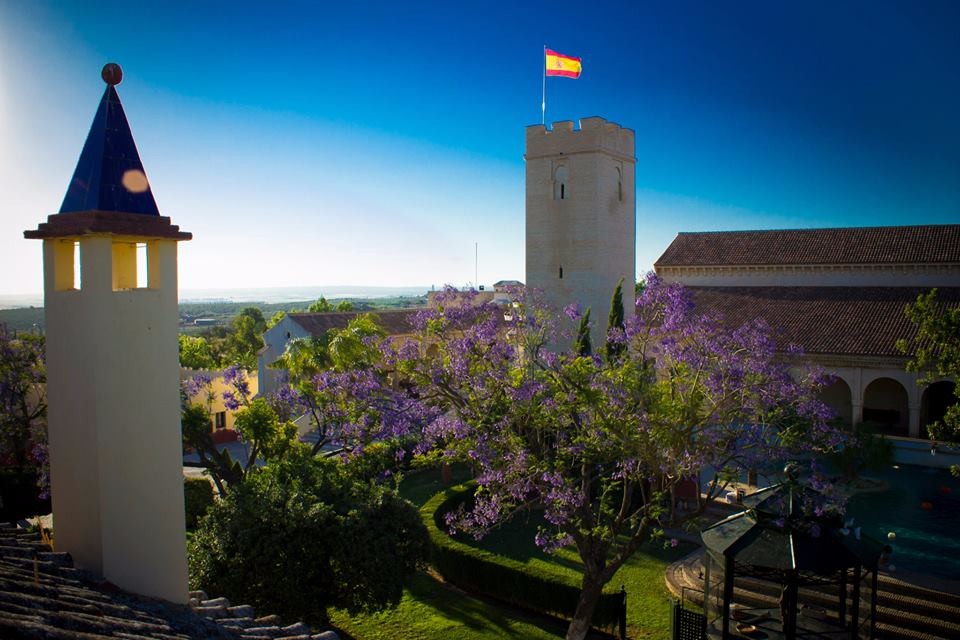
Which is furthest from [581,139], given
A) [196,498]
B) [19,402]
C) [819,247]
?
[19,402]

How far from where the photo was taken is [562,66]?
95.2 feet

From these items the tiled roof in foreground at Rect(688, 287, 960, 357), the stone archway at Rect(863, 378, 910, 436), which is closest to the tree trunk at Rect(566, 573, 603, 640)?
the tiled roof in foreground at Rect(688, 287, 960, 357)

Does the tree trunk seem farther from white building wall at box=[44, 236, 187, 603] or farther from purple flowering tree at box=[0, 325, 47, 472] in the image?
purple flowering tree at box=[0, 325, 47, 472]

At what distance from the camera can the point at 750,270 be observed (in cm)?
3369

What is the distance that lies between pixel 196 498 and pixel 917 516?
19.2m

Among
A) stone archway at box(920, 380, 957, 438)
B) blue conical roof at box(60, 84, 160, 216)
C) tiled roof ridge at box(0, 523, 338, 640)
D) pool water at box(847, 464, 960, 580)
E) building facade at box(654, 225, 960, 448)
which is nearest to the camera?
tiled roof ridge at box(0, 523, 338, 640)

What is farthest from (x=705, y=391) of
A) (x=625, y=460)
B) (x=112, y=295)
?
(x=112, y=295)

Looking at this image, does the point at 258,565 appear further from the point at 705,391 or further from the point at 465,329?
the point at 705,391

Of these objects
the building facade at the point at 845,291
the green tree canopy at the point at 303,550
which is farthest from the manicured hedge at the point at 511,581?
the building facade at the point at 845,291

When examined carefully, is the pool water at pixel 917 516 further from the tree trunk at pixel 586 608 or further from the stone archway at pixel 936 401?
the tree trunk at pixel 586 608

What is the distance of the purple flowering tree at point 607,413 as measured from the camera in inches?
405

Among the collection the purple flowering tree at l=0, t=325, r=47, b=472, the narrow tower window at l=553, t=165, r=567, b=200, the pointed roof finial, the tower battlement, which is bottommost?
the purple flowering tree at l=0, t=325, r=47, b=472

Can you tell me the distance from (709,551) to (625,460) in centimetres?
221

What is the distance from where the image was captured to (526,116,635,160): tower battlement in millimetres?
31422
